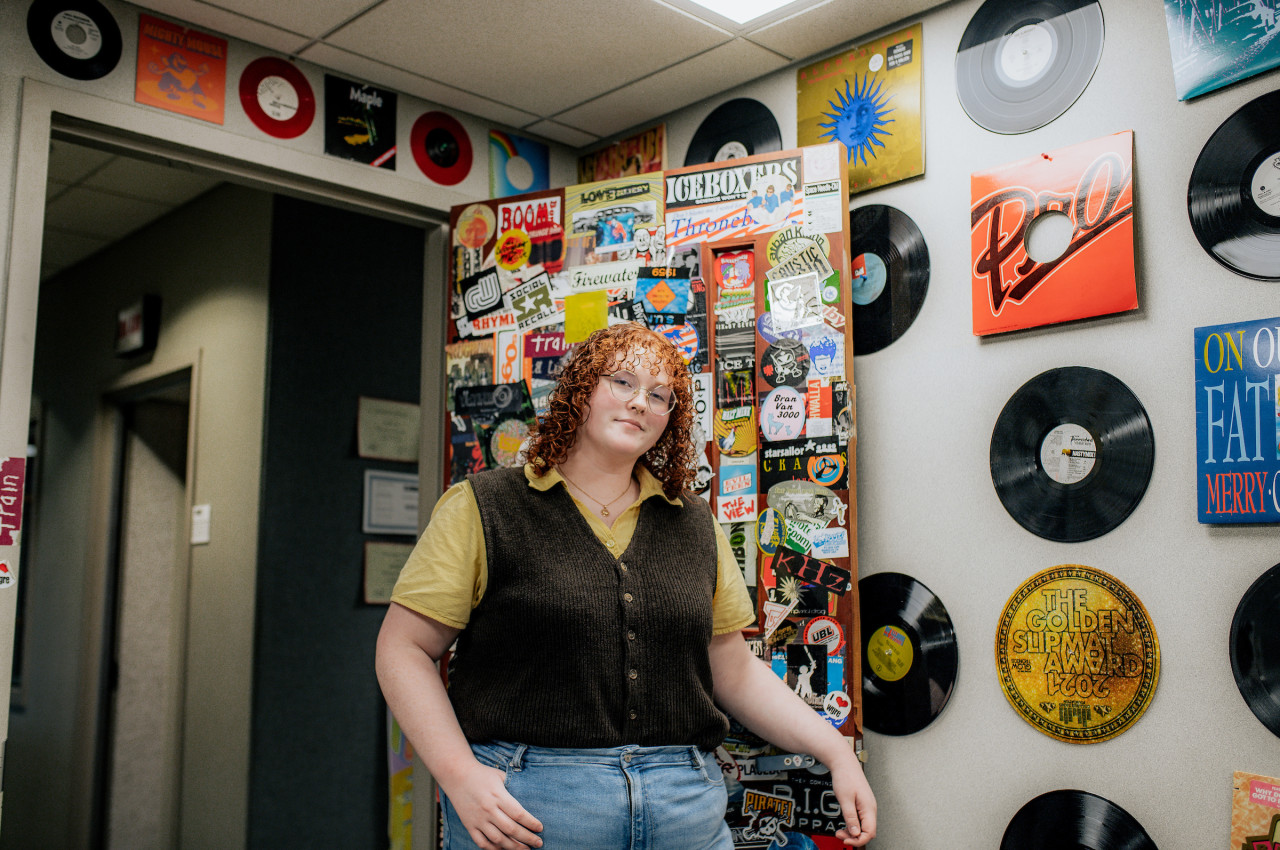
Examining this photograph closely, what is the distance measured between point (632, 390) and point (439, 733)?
631 mm

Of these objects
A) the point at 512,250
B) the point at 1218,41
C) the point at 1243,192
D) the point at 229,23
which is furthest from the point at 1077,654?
the point at 229,23

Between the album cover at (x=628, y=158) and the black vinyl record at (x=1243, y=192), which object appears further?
the album cover at (x=628, y=158)

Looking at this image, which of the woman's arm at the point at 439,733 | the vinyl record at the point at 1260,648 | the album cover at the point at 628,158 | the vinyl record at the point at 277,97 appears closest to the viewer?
the woman's arm at the point at 439,733

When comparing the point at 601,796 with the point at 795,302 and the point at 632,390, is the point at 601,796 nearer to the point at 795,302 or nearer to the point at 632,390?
the point at 632,390

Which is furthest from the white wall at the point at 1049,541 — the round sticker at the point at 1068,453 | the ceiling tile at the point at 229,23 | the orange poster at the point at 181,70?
the orange poster at the point at 181,70

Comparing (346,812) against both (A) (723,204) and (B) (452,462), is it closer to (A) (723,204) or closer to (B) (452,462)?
(B) (452,462)

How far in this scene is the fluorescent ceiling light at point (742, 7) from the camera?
237cm

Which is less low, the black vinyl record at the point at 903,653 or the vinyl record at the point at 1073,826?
the black vinyl record at the point at 903,653

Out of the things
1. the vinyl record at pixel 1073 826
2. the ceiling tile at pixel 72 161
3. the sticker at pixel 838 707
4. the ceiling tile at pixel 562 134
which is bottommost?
the vinyl record at pixel 1073 826

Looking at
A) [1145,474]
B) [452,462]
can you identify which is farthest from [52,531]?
[1145,474]

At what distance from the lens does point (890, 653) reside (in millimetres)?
2355

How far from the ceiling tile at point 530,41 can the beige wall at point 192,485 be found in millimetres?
1361

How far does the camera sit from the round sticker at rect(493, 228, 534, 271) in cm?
274

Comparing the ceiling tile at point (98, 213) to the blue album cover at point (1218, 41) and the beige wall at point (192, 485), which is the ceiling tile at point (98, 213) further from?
the blue album cover at point (1218, 41)
